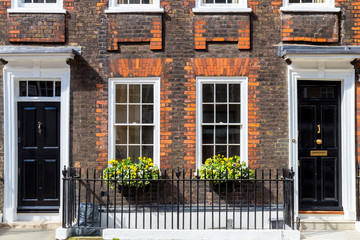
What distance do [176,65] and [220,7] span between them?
1.44 m

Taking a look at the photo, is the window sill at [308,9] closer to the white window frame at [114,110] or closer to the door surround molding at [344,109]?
the door surround molding at [344,109]

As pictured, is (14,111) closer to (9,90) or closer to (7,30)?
(9,90)

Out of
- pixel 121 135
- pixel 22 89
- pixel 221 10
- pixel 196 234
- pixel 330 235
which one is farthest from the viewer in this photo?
pixel 22 89

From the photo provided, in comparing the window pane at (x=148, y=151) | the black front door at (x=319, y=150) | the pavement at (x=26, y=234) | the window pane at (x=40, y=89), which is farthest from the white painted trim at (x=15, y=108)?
the black front door at (x=319, y=150)

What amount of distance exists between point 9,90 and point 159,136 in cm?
308

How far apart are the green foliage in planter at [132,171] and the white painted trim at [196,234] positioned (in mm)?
991

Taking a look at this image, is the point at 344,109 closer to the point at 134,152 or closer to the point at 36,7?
the point at 134,152

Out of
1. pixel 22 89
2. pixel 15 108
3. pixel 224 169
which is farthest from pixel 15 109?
pixel 224 169

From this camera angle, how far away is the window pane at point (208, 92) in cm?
891

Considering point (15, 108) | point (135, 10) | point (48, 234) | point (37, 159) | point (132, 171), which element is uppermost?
point (135, 10)

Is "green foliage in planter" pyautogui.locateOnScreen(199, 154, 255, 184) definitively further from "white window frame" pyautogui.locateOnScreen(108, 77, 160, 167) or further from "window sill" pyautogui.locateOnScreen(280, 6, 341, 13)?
"window sill" pyautogui.locateOnScreen(280, 6, 341, 13)

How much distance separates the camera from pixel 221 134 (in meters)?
8.91

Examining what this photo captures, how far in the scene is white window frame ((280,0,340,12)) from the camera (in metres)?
8.86

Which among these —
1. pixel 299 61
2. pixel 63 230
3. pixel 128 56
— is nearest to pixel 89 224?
pixel 63 230
